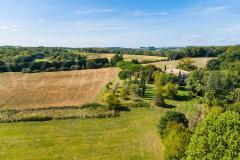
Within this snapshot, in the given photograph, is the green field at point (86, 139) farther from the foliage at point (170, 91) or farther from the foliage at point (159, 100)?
the foliage at point (170, 91)

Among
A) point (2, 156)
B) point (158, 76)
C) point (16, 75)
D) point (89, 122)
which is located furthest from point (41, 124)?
point (16, 75)

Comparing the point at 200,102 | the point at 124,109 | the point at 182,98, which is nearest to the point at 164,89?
the point at 182,98

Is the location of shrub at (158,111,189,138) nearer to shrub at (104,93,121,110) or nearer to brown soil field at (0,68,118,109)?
shrub at (104,93,121,110)

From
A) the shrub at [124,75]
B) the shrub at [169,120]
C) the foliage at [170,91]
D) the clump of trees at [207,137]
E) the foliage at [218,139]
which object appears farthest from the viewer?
the shrub at [124,75]

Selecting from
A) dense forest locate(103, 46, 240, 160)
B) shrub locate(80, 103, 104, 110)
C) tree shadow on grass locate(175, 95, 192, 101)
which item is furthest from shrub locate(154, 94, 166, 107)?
shrub locate(80, 103, 104, 110)

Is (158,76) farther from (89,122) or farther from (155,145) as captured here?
(155,145)

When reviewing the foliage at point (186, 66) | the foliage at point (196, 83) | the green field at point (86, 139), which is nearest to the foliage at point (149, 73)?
the foliage at point (196, 83)

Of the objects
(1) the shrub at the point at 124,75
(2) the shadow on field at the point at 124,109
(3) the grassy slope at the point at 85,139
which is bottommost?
(3) the grassy slope at the point at 85,139

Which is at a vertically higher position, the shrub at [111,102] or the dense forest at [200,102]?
the dense forest at [200,102]
